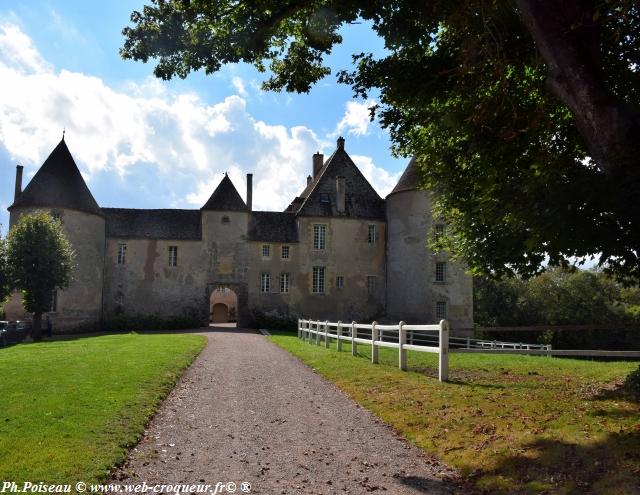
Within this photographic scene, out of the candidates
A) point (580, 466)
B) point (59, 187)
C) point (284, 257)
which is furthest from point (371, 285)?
point (580, 466)

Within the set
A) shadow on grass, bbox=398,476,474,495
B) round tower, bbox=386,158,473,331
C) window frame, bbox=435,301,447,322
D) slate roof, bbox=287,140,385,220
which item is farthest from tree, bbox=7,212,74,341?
shadow on grass, bbox=398,476,474,495

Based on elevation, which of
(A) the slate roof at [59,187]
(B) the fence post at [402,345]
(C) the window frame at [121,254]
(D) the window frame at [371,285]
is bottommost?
(B) the fence post at [402,345]

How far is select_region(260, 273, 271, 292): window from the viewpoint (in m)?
39.8

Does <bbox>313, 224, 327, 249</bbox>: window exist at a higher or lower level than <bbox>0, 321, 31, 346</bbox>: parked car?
higher

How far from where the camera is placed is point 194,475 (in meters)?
5.32

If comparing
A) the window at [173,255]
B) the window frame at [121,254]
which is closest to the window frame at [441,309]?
the window at [173,255]

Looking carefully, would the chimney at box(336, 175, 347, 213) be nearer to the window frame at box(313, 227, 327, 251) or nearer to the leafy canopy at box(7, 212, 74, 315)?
the window frame at box(313, 227, 327, 251)

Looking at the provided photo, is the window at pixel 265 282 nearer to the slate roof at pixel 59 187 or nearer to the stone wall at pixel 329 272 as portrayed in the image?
the stone wall at pixel 329 272

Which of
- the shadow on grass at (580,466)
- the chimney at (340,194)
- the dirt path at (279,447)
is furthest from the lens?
the chimney at (340,194)

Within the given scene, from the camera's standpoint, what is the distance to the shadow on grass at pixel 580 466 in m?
4.85

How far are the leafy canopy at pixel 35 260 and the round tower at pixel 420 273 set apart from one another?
20916 millimetres

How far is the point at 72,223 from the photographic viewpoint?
3612 centimetres

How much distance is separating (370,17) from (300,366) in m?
8.19

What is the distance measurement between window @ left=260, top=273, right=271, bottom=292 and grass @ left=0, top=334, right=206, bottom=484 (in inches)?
1029
